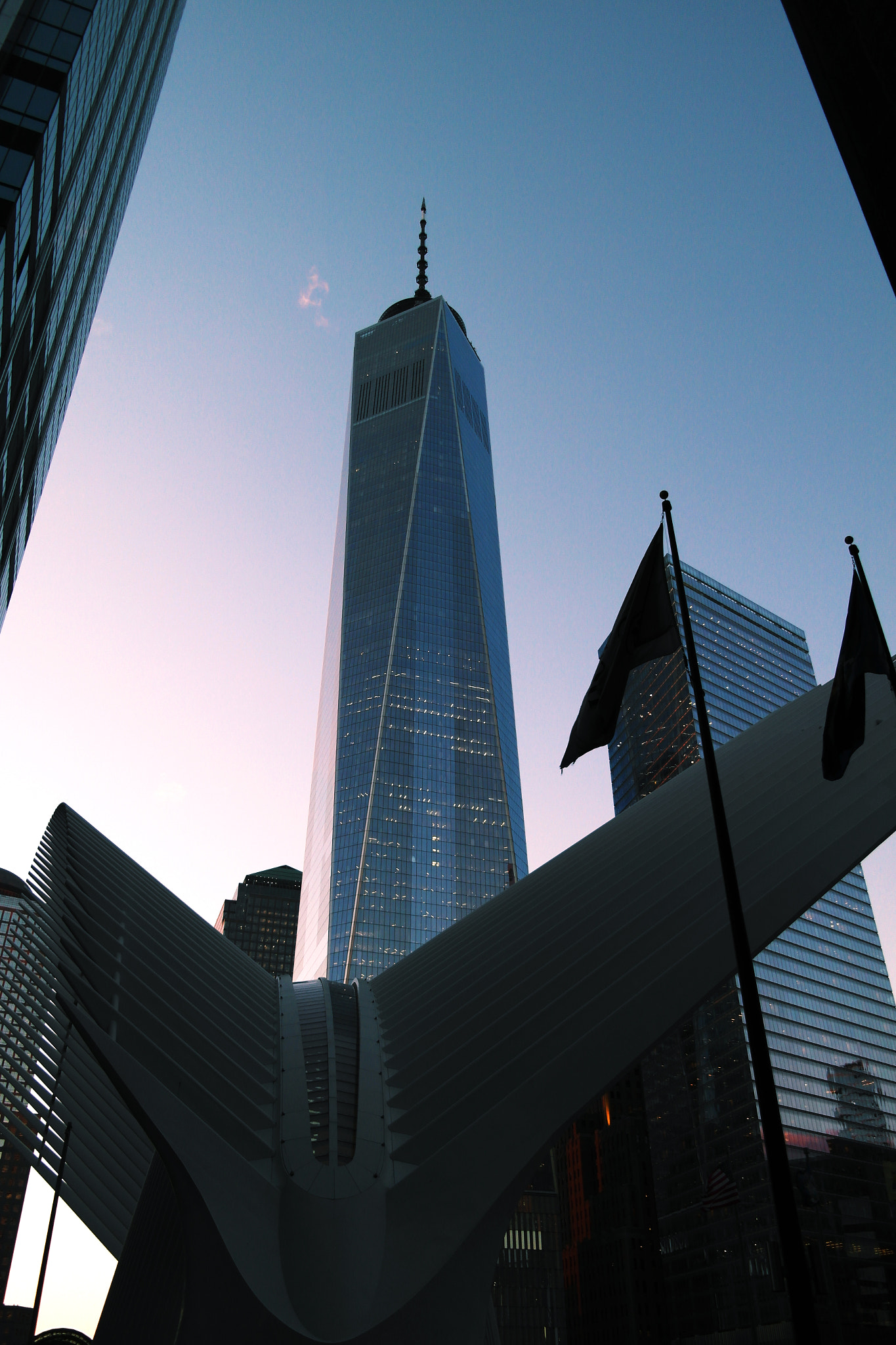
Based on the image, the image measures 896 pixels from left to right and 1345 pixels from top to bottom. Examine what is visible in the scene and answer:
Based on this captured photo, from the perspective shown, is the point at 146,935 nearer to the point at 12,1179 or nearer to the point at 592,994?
the point at 592,994

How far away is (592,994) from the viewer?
52.6 ft

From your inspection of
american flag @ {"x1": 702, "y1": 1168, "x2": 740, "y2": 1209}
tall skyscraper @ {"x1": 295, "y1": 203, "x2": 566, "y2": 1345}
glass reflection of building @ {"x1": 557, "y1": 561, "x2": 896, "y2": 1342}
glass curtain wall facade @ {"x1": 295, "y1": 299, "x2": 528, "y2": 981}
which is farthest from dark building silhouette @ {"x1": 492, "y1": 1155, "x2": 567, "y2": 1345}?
american flag @ {"x1": 702, "y1": 1168, "x2": 740, "y2": 1209}

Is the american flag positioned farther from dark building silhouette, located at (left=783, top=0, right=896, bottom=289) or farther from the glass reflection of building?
the glass reflection of building

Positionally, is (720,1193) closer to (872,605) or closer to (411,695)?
(872,605)

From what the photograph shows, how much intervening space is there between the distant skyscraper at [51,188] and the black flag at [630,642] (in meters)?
20.9

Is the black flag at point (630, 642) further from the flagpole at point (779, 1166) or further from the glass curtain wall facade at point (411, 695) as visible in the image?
the glass curtain wall facade at point (411, 695)

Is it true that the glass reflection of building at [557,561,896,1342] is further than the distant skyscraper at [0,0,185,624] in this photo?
Yes

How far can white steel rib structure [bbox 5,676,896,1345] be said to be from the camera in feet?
44.0

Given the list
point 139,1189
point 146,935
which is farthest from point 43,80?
point 139,1189

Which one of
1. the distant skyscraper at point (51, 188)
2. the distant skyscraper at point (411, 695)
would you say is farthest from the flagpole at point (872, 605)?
the distant skyscraper at point (411, 695)

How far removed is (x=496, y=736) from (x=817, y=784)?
120 meters

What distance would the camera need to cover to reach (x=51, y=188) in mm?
29969

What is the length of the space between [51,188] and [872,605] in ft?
94.8

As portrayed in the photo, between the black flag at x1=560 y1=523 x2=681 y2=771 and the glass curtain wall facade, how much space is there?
104738 millimetres
